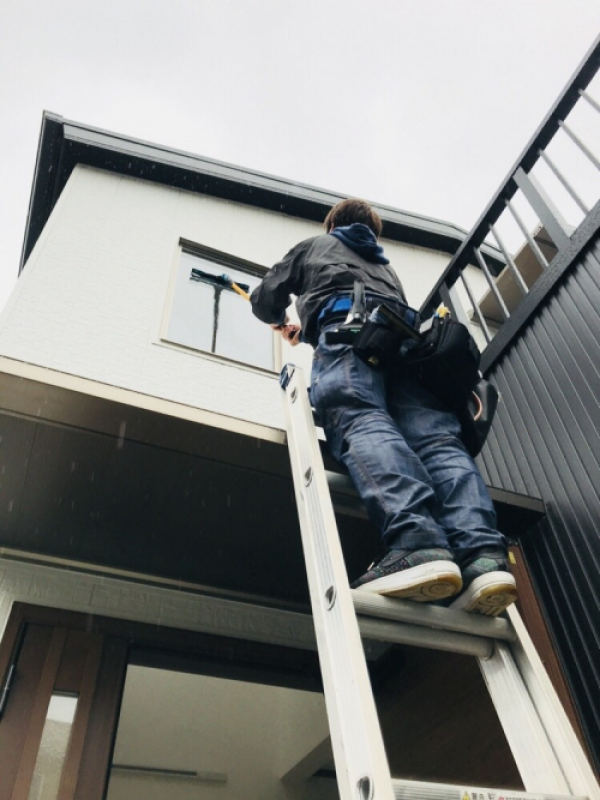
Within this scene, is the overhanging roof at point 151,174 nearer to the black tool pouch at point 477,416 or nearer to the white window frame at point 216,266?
the white window frame at point 216,266

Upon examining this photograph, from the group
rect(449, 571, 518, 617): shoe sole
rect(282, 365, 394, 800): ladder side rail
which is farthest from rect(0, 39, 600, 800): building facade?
rect(449, 571, 518, 617): shoe sole

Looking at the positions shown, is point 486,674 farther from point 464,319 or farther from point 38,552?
point 464,319

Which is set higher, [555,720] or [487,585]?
[487,585]

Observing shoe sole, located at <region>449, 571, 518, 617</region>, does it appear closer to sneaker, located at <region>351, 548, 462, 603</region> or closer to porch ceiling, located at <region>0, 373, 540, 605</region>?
sneaker, located at <region>351, 548, 462, 603</region>

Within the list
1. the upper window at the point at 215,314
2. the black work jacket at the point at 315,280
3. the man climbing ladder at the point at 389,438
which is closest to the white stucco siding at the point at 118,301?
the upper window at the point at 215,314

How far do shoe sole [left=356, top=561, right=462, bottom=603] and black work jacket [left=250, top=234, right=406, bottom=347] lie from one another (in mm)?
1052

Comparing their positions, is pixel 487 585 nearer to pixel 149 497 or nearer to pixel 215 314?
pixel 149 497

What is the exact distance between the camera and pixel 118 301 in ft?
12.6

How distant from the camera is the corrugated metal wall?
7.04 ft

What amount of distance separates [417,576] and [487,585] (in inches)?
6.6

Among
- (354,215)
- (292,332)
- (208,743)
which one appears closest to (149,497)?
(292,332)

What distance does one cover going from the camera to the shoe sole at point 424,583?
4.41 feet

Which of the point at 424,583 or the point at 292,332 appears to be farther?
the point at 292,332

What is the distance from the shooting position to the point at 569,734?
1245 millimetres
